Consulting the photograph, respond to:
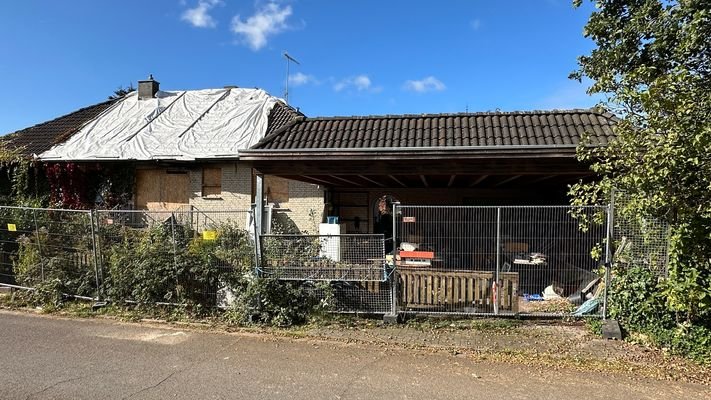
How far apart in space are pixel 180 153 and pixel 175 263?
30.0ft

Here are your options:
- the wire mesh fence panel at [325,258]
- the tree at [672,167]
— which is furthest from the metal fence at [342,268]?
the tree at [672,167]

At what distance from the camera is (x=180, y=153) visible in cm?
1575

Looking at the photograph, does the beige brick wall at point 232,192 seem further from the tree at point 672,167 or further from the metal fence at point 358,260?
the tree at point 672,167

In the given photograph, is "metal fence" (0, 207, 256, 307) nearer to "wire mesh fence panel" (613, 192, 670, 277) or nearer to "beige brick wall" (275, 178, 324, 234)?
"wire mesh fence panel" (613, 192, 670, 277)

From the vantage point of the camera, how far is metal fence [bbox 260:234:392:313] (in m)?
7.13

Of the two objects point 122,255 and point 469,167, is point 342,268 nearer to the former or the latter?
point 469,167

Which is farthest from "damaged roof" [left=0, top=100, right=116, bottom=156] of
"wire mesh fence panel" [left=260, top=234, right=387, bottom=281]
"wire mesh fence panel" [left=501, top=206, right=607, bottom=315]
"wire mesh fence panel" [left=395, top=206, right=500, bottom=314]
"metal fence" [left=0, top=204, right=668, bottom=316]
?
"wire mesh fence panel" [left=501, top=206, right=607, bottom=315]

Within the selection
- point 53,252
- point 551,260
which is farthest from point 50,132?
point 551,260

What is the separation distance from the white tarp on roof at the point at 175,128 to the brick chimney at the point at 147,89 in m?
0.26

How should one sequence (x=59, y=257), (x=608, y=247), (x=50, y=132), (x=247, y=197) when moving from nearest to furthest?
(x=608, y=247) → (x=59, y=257) → (x=247, y=197) → (x=50, y=132)

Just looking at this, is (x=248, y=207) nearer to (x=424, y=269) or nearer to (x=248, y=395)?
(x=424, y=269)

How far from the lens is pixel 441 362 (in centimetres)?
542

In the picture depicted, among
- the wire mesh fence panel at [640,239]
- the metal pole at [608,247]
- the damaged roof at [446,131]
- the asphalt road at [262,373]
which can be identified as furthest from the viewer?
the damaged roof at [446,131]

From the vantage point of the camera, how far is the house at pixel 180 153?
15.7 meters
